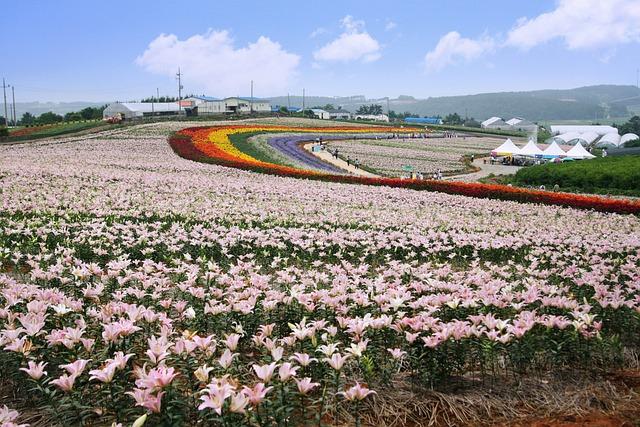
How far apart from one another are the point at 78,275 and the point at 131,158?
1006 inches

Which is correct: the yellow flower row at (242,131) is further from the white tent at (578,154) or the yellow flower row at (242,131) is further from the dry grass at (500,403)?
the dry grass at (500,403)

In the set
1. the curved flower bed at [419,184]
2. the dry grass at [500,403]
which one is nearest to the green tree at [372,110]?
the curved flower bed at [419,184]

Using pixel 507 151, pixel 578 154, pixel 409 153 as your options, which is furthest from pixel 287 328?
pixel 578 154

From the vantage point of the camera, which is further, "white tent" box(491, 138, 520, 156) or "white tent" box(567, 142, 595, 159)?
"white tent" box(491, 138, 520, 156)

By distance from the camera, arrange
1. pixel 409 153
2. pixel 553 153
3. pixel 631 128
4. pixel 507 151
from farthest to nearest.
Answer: pixel 631 128 → pixel 409 153 → pixel 507 151 → pixel 553 153

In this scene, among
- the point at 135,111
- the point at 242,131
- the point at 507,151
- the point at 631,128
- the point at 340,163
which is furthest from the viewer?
the point at 631,128

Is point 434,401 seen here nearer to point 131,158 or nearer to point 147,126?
point 131,158

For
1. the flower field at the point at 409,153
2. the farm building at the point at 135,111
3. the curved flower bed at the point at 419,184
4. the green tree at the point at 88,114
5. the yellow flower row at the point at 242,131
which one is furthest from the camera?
the green tree at the point at 88,114

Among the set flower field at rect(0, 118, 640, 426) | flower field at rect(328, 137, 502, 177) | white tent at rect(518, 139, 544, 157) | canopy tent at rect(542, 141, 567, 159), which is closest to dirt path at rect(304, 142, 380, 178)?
flower field at rect(328, 137, 502, 177)

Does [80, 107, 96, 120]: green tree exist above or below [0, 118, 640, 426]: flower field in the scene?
above

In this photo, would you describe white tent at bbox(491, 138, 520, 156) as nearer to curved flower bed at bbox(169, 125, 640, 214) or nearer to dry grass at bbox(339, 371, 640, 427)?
curved flower bed at bbox(169, 125, 640, 214)

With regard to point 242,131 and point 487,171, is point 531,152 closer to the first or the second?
point 487,171

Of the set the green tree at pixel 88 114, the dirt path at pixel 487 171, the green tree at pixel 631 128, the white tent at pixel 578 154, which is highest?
the green tree at pixel 88 114

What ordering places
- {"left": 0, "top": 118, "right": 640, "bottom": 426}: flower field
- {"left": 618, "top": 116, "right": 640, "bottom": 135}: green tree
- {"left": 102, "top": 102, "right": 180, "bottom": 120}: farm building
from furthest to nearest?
{"left": 618, "top": 116, "right": 640, "bottom": 135}: green tree < {"left": 102, "top": 102, "right": 180, "bottom": 120}: farm building < {"left": 0, "top": 118, "right": 640, "bottom": 426}: flower field
